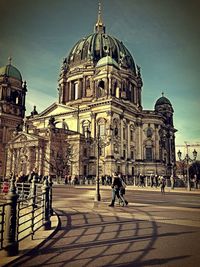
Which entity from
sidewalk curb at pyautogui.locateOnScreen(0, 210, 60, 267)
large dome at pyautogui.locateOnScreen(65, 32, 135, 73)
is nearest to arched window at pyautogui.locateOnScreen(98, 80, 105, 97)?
large dome at pyautogui.locateOnScreen(65, 32, 135, 73)

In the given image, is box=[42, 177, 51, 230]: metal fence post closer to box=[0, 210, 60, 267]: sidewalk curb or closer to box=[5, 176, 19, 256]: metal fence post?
box=[0, 210, 60, 267]: sidewalk curb

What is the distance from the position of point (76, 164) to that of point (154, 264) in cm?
4486

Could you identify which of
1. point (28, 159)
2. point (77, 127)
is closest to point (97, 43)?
point (77, 127)

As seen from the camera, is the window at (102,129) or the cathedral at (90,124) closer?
the cathedral at (90,124)

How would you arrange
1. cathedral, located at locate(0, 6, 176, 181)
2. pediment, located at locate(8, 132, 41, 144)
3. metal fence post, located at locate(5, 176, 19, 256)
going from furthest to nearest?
cathedral, located at locate(0, 6, 176, 181), pediment, located at locate(8, 132, 41, 144), metal fence post, located at locate(5, 176, 19, 256)

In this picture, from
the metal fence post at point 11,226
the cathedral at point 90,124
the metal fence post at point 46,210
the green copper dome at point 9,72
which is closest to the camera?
the metal fence post at point 11,226

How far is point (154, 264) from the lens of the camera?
5.02 metres

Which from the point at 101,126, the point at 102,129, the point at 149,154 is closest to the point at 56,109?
the point at 101,126

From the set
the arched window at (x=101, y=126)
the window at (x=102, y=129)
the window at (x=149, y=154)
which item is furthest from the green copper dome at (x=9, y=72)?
the window at (x=149, y=154)

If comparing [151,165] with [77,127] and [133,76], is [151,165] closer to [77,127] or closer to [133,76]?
[77,127]

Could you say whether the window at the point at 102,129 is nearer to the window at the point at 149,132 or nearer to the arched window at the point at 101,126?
the arched window at the point at 101,126

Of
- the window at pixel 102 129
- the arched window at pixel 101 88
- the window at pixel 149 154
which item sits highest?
the arched window at pixel 101 88

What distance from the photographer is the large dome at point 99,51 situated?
64.6 meters

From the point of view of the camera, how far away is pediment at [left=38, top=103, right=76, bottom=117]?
2327 inches
